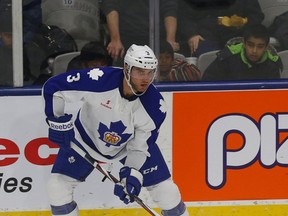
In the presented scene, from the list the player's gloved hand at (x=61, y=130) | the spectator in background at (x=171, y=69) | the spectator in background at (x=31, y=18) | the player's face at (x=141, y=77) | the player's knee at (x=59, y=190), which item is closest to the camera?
the player's face at (x=141, y=77)

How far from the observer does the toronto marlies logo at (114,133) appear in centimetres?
523

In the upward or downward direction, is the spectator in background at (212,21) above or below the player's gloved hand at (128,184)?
above

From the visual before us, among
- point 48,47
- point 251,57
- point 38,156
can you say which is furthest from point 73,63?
point 251,57

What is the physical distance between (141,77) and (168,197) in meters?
0.65

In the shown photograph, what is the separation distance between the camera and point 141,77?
505 cm

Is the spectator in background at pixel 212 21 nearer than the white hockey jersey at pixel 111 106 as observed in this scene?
No

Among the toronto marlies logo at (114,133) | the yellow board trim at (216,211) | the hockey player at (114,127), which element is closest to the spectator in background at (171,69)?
the hockey player at (114,127)

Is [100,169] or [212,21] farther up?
[212,21]

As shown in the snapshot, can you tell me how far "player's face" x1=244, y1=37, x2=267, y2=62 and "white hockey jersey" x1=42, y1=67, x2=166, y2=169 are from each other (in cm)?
73

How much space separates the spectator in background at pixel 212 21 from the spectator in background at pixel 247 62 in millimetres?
64

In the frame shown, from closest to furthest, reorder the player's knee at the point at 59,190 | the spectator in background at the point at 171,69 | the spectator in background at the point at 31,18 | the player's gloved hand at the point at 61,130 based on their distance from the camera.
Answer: the player's gloved hand at the point at 61,130, the player's knee at the point at 59,190, the spectator in background at the point at 31,18, the spectator in background at the point at 171,69

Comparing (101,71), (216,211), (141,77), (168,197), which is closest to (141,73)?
(141,77)

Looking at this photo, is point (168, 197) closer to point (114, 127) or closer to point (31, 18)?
point (114, 127)

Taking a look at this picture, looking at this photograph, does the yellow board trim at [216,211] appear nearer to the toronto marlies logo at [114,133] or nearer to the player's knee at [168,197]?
the player's knee at [168,197]
